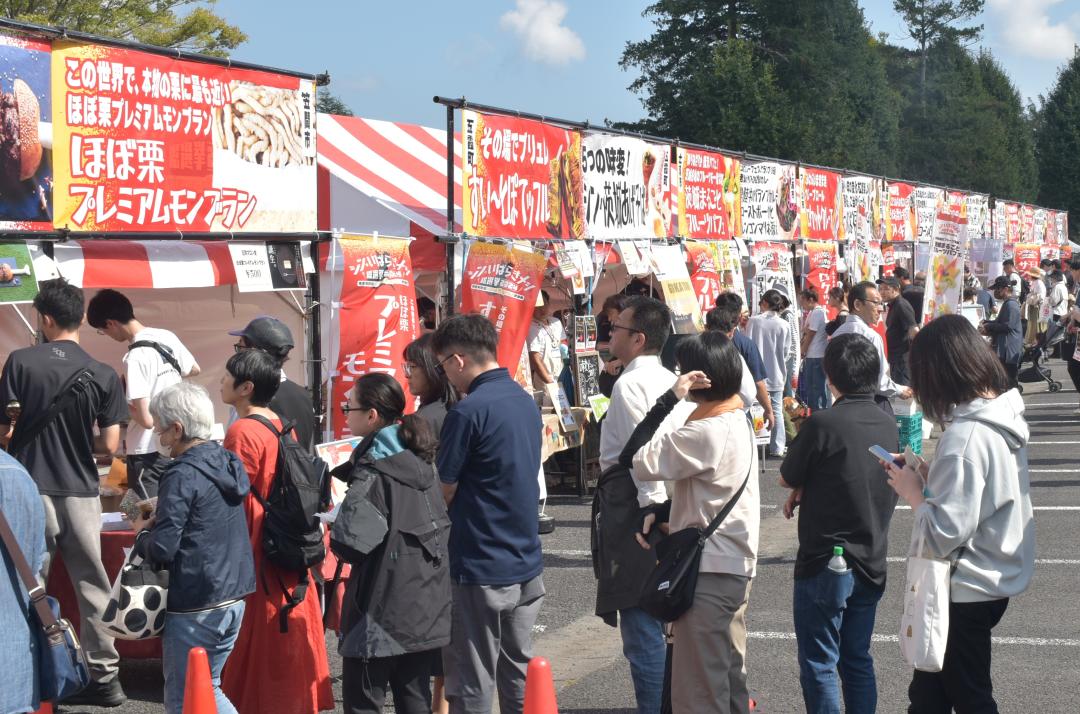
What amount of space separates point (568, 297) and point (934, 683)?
780cm

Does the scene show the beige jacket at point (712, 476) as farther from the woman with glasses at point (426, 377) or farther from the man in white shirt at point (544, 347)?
the man in white shirt at point (544, 347)

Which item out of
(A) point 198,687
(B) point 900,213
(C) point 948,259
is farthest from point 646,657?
(B) point 900,213

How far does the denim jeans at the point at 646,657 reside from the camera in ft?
15.7

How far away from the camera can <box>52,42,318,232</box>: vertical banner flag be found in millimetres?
6957

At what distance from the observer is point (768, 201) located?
16.1 m

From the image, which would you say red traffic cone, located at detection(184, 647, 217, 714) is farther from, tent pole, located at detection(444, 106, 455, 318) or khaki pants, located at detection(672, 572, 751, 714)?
tent pole, located at detection(444, 106, 455, 318)

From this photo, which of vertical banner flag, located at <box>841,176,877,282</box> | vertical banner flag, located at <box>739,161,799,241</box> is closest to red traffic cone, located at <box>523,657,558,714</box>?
vertical banner flag, located at <box>739,161,799,241</box>

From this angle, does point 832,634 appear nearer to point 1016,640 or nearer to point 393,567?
point 393,567

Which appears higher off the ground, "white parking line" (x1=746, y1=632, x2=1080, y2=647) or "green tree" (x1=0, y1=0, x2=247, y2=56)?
"green tree" (x1=0, y1=0, x2=247, y2=56)

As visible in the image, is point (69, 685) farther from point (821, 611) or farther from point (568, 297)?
point (568, 297)

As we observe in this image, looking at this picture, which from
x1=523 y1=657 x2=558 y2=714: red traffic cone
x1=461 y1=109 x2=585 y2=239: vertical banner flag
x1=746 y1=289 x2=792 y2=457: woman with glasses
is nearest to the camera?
x1=523 y1=657 x2=558 y2=714: red traffic cone

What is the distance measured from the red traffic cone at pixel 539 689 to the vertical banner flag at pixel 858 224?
16.1m

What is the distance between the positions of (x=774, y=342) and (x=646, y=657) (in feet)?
27.8

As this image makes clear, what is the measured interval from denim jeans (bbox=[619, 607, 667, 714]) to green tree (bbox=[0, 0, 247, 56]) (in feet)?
57.6
